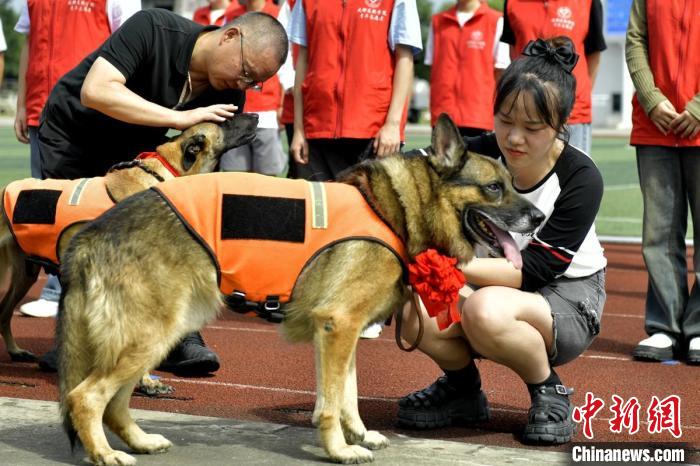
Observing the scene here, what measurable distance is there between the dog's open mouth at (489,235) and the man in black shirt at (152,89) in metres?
1.69

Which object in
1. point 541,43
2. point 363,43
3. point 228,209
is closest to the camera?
point 228,209

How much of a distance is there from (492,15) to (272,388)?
17.9 ft

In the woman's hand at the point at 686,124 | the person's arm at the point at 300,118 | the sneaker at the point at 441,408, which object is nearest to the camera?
the sneaker at the point at 441,408

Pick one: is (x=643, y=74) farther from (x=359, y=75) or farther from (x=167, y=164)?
(x=167, y=164)

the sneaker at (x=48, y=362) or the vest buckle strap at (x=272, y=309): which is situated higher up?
the vest buckle strap at (x=272, y=309)

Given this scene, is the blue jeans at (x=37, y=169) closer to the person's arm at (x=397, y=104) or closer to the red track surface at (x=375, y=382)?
the red track surface at (x=375, y=382)

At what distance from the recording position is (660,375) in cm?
611

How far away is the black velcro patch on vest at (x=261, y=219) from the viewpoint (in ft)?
13.7

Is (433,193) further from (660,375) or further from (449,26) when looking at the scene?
(449,26)

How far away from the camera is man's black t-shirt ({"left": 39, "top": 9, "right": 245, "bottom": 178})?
5.60 meters

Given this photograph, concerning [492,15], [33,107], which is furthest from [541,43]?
[492,15]

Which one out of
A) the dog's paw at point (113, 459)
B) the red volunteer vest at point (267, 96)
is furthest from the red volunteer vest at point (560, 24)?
the dog's paw at point (113, 459)

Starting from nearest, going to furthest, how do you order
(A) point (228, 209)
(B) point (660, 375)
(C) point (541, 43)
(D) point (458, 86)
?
(A) point (228, 209) → (C) point (541, 43) → (B) point (660, 375) → (D) point (458, 86)

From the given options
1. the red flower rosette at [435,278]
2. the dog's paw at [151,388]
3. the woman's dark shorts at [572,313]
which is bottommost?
the dog's paw at [151,388]
